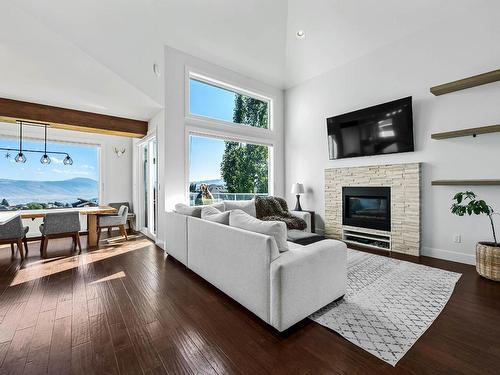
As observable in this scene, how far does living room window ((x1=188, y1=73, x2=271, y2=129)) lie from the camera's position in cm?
455

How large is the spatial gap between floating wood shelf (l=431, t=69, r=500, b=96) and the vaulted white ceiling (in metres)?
1.06

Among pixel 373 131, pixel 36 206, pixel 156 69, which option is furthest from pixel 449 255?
pixel 36 206

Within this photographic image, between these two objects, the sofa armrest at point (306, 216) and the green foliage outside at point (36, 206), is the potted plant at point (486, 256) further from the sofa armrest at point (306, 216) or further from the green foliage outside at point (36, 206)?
the green foliage outside at point (36, 206)

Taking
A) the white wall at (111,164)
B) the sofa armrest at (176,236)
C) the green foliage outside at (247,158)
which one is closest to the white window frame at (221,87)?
the green foliage outside at (247,158)

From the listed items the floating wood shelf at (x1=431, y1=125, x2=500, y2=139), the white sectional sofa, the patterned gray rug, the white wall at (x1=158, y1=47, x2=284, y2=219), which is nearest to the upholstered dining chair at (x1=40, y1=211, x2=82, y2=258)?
the white wall at (x1=158, y1=47, x2=284, y2=219)

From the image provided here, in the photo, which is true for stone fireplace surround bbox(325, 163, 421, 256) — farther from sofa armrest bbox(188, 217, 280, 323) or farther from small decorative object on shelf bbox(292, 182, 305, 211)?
sofa armrest bbox(188, 217, 280, 323)

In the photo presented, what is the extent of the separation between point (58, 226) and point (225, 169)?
3.17 m

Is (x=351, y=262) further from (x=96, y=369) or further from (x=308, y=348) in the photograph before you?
(x=96, y=369)

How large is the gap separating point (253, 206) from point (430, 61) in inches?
146

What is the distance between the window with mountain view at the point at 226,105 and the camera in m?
4.55

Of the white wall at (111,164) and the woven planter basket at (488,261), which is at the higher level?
the white wall at (111,164)

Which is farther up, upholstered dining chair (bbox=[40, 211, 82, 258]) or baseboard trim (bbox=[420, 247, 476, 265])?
upholstered dining chair (bbox=[40, 211, 82, 258])

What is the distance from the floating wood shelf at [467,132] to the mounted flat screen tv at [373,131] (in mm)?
421

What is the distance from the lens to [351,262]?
3438 millimetres
